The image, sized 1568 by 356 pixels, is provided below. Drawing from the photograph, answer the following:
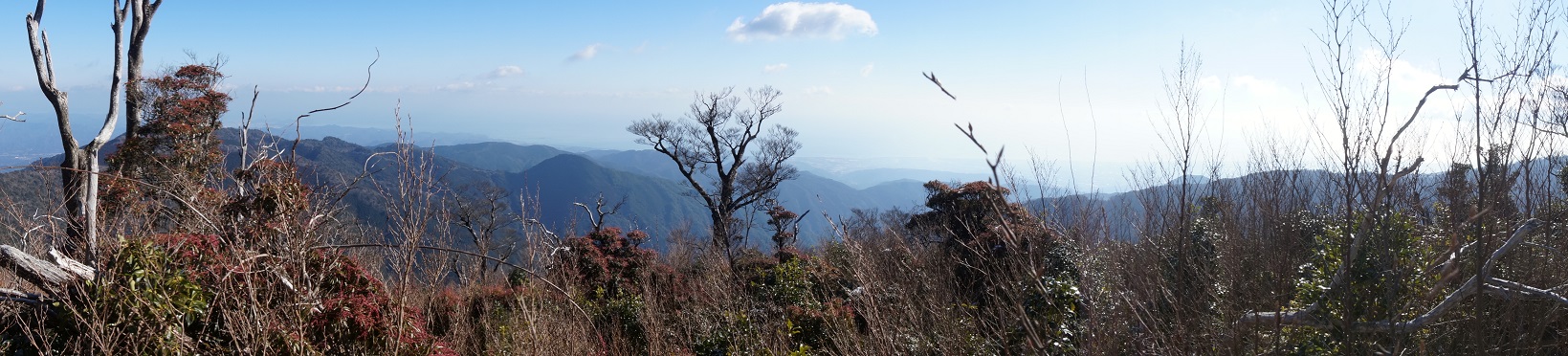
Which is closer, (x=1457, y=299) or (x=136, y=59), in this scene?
(x=1457, y=299)

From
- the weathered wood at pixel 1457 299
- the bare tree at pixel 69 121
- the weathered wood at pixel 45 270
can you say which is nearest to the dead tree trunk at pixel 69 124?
the bare tree at pixel 69 121

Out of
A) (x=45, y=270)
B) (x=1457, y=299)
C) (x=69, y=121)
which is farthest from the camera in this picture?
(x=69, y=121)

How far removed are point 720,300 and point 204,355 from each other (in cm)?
389

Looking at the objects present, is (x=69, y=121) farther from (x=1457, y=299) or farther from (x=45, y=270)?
(x=1457, y=299)

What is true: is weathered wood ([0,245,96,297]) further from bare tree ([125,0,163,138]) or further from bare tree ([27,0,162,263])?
bare tree ([125,0,163,138])

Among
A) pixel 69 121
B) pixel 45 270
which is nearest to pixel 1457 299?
pixel 45 270

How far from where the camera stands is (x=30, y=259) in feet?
12.5

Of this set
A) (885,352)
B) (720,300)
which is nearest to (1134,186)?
(720,300)

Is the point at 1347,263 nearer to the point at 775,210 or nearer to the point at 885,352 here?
the point at 885,352

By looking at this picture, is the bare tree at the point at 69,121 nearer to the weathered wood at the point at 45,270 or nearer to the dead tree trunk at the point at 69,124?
the dead tree trunk at the point at 69,124

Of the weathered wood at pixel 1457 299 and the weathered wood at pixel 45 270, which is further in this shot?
the weathered wood at pixel 45 270

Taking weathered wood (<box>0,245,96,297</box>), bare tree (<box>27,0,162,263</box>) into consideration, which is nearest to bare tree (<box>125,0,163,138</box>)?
bare tree (<box>27,0,162,263</box>)

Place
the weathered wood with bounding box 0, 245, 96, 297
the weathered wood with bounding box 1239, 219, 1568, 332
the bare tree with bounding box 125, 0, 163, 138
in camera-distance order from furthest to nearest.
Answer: the bare tree with bounding box 125, 0, 163, 138 < the weathered wood with bounding box 0, 245, 96, 297 < the weathered wood with bounding box 1239, 219, 1568, 332

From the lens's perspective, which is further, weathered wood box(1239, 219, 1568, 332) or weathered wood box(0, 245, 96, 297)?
weathered wood box(0, 245, 96, 297)
